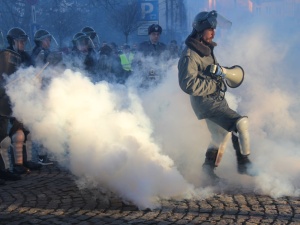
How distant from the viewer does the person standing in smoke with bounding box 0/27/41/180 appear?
6258 mm

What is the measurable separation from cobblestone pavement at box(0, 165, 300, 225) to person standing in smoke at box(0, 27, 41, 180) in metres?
1.00

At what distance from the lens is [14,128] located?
6695mm

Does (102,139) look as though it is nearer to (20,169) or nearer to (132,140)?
(132,140)

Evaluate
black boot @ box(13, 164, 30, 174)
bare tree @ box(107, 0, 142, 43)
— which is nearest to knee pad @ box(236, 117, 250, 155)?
black boot @ box(13, 164, 30, 174)

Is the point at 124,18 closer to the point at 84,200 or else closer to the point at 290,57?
the point at 290,57

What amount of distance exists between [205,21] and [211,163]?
176 cm

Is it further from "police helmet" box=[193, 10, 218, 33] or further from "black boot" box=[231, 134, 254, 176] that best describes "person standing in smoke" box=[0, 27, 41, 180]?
"black boot" box=[231, 134, 254, 176]

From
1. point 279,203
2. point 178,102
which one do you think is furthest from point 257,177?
point 178,102

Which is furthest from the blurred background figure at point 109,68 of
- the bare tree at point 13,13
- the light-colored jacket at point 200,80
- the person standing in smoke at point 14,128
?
the bare tree at point 13,13

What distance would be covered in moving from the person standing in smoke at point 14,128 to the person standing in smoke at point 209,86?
251 cm

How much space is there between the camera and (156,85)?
673 centimetres

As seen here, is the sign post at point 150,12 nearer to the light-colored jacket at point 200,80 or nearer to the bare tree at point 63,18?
the bare tree at point 63,18

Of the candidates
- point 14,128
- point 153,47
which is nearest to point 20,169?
point 14,128

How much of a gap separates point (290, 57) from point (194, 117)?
12.3 metres
